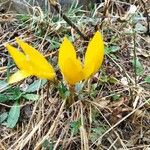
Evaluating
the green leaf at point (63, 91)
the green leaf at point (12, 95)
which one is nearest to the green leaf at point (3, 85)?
the green leaf at point (12, 95)

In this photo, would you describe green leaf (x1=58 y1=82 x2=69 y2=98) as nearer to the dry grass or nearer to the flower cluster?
the dry grass

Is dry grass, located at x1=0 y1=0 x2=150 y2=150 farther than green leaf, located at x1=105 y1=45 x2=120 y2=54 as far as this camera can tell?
No

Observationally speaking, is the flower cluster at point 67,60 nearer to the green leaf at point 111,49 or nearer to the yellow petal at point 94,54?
the yellow petal at point 94,54

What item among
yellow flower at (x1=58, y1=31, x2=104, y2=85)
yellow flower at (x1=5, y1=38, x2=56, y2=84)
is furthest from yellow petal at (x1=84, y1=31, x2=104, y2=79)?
yellow flower at (x1=5, y1=38, x2=56, y2=84)

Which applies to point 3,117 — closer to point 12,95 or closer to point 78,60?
point 12,95

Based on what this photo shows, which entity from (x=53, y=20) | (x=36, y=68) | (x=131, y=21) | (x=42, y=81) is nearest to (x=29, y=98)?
(x=42, y=81)

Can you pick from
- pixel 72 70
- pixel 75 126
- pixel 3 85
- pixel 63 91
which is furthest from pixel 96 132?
pixel 3 85
